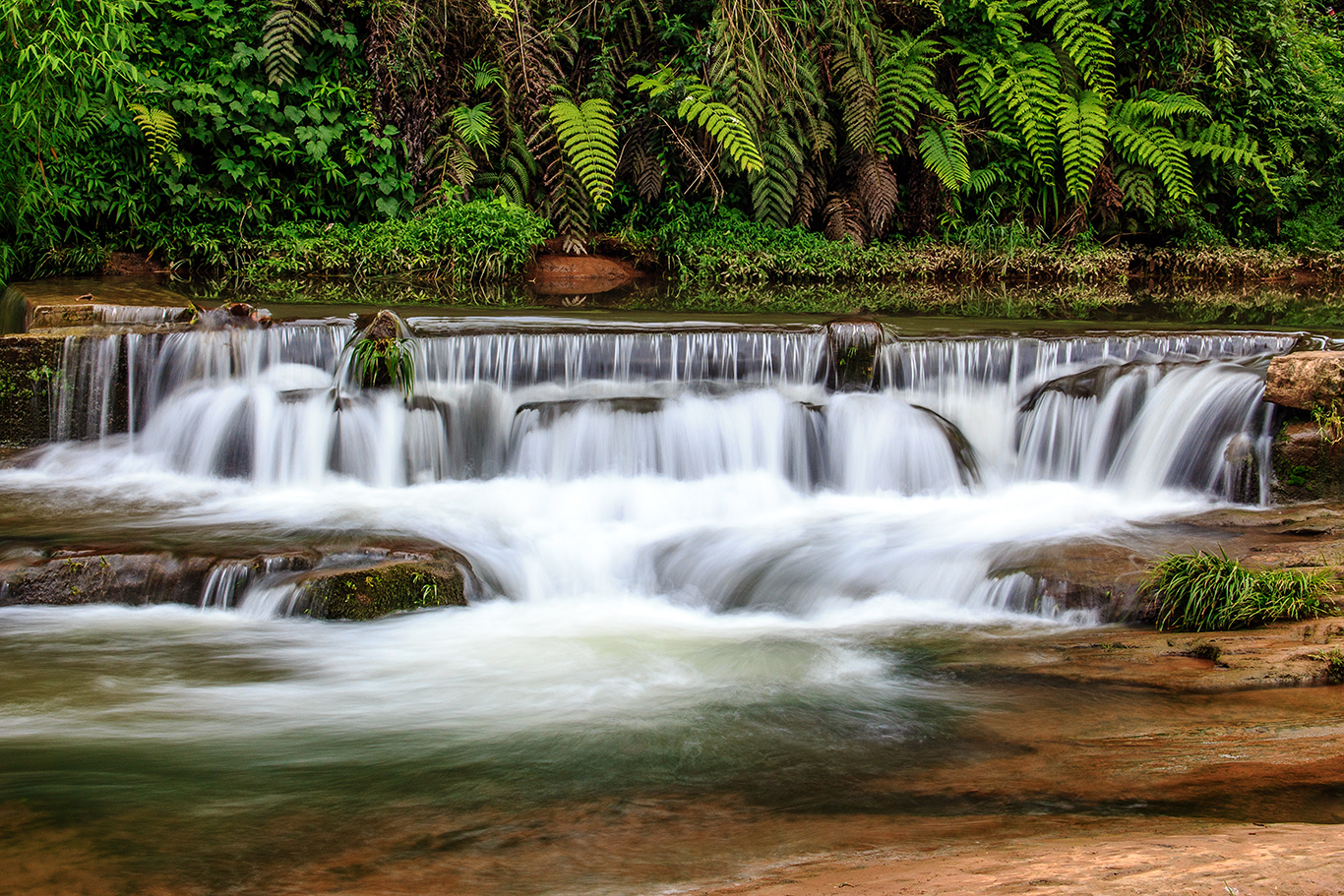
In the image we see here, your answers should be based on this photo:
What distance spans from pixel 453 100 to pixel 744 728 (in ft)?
33.3

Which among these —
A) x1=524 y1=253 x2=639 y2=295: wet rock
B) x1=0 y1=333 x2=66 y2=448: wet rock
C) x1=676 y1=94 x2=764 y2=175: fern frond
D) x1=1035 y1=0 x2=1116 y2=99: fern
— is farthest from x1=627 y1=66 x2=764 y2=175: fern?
x1=0 y1=333 x2=66 y2=448: wet rock

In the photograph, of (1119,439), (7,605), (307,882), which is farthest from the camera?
(1119,439)

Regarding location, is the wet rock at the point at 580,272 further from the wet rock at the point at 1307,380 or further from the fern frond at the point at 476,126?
the wet rock at the point at 1307,380

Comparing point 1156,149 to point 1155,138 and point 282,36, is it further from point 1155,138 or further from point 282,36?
point 282,36

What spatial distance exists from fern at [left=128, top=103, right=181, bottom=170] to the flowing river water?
415cm

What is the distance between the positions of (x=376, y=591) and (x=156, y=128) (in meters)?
7.39

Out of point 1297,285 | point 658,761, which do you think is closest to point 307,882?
point 658,761

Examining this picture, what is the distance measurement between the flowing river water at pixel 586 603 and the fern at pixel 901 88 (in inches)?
239

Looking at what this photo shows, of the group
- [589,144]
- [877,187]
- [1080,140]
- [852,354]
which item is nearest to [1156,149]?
[1080,140]

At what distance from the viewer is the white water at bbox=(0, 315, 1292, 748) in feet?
14.1

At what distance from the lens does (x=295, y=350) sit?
23.5 ft

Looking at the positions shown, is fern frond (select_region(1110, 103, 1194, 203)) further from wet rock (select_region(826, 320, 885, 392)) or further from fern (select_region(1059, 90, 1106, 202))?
wet rock (select_region(826, 320, 885, 392))

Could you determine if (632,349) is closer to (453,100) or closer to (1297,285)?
(453,100)

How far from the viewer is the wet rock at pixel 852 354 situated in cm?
727
